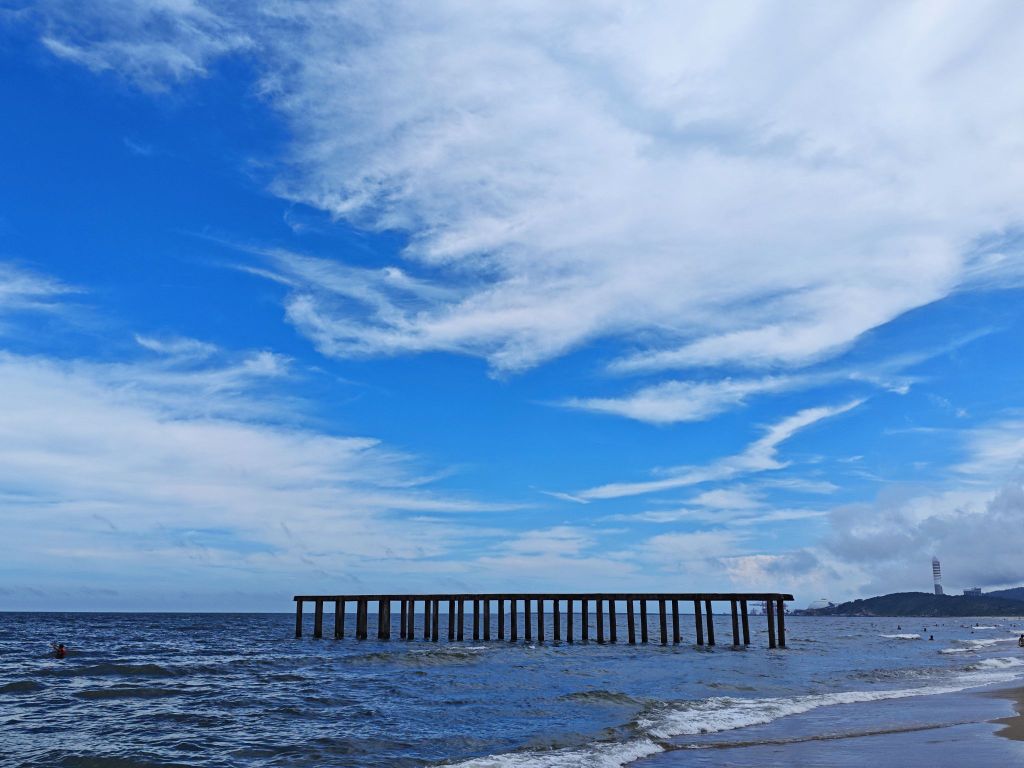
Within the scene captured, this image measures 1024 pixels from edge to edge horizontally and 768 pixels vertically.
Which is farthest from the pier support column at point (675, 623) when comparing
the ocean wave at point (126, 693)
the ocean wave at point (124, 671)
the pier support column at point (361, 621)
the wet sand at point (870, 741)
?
the ocean wave at point (126, 693)

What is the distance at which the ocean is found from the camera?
14273 millimetres

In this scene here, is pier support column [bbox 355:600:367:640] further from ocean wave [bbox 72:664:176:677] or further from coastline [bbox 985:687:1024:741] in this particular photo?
coastline [bbox 985:687:1024:741]

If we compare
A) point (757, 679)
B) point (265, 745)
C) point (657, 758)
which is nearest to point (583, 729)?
point (657, 758)

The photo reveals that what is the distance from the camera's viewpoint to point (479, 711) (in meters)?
20.0

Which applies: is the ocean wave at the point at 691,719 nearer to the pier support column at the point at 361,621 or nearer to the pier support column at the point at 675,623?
the pier support column at the point at 675,623

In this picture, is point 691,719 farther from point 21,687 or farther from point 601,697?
A: point 21,687

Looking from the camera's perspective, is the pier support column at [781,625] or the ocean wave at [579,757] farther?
the pier support column at [781,625]

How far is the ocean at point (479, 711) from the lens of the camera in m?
14.3

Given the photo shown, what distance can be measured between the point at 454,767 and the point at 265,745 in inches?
177

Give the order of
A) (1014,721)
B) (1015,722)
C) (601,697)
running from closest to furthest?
(1015,722) < (1014,721) < (601,697)

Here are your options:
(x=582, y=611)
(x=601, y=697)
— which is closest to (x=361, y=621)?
(x=582, y=611)

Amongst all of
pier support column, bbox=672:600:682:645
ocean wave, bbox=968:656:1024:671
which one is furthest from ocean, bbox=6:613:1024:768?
pier support column, bbox=672:600:682:645

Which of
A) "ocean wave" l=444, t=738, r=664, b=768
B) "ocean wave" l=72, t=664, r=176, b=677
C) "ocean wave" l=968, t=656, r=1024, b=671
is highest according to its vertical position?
"ocean wave" l=444, t=738, r=664, b=768

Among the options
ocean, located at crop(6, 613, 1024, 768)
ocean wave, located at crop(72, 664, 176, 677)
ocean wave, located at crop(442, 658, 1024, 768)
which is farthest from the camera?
ocean wave, located at crop(72, 664, 176, 677)
